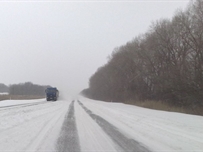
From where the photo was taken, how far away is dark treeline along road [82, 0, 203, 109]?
32.5 m

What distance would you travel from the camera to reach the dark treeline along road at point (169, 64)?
32531 mm

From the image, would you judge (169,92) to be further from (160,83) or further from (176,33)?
(176,33)

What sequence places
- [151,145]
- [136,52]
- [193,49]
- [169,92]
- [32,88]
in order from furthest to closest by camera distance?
1. [32,88]
2. [136,52]
3. [169,92]
4. [193,49]
5. [151,145]

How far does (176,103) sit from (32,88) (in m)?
157

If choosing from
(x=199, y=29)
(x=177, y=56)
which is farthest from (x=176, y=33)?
(x=199, y=29)

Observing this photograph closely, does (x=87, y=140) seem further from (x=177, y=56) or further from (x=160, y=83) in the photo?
(x=177, y=56)

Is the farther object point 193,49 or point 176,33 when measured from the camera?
point 176,33

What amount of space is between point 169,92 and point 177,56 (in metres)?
8.56

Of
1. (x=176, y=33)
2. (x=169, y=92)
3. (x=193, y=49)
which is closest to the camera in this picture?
(x=193, y=49)

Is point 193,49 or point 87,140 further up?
point 193,49

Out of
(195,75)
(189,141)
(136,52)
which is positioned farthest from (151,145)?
(136,52)

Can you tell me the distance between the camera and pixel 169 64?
145 feet

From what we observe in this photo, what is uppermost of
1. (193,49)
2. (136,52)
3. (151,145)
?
(136,52)

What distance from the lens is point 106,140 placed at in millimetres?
9016
